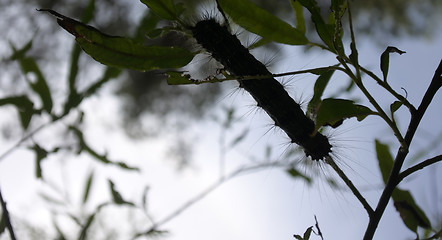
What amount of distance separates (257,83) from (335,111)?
8 cm

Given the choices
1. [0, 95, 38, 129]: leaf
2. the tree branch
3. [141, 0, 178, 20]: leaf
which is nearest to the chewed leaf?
[141, 0, 178, 20]: leaf

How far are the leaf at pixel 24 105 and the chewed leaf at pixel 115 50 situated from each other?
0.96 feet

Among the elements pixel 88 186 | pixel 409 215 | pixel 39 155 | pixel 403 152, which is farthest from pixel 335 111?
pixel 88 186

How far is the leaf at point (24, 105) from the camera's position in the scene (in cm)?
48

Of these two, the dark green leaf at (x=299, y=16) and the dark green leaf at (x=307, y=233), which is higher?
the dark green leaf at (x=299, y=16)

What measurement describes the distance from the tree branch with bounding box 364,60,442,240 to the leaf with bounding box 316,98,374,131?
2 cm

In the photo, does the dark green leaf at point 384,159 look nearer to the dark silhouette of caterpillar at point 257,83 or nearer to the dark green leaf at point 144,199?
the dark silhouette of caterpillar at point 257,83

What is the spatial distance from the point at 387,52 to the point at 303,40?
55 mm

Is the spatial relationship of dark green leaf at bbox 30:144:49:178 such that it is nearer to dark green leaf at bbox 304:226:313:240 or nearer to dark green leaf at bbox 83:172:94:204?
dark green leaf at bbox 83:172:94:204

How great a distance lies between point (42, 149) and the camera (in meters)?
0.49

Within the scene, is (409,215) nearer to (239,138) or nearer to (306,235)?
(306,235)

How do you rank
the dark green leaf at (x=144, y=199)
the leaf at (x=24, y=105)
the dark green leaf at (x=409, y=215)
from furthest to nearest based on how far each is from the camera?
the dark green leaf at (x=144, y=199)
the leaf at (x=24, y=105)
the dark green leaf at (x=409, y=215)

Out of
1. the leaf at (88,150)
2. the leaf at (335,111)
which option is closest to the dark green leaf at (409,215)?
the leaf at (335,111)

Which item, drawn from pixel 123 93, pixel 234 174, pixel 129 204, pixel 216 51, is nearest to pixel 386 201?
pixel 216 51
